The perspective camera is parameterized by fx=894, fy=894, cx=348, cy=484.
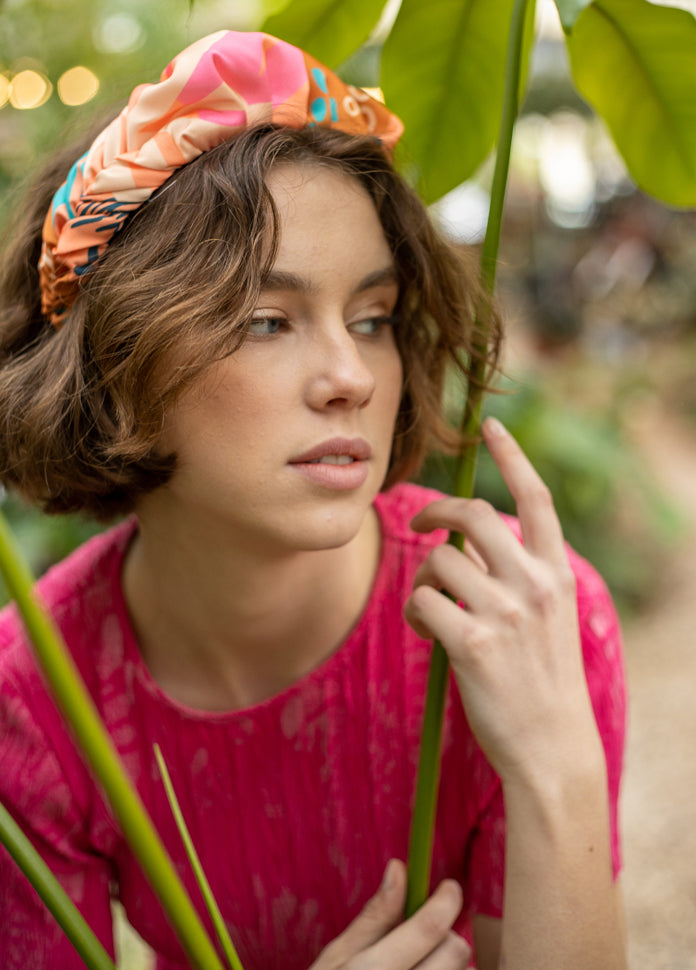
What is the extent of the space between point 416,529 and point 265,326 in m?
0.25

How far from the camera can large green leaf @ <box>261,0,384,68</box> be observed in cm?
84

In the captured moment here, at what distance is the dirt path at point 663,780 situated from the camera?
2.41 meters

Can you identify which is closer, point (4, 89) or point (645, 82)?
point (645, 82)

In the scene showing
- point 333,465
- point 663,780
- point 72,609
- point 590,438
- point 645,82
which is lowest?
point 663,780

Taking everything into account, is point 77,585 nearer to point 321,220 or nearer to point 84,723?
point 321,220

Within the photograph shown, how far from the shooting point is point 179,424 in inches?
34.9

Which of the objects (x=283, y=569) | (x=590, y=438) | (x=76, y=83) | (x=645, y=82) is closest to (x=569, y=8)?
(x=645, y=82)

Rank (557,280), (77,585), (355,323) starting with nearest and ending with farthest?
(355,323), (77,585), (557,280)

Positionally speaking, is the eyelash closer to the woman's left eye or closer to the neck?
the woman's left eye

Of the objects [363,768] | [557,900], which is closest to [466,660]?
[557,900]

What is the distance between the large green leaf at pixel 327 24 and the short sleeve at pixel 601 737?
629 millimetres

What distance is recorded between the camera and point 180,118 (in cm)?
84

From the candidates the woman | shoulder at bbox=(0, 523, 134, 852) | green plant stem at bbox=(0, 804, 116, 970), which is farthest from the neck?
green plant stem at bbox=(0, 804, 116, 970)

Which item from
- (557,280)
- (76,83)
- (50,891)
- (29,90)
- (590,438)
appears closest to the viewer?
(50,891)
